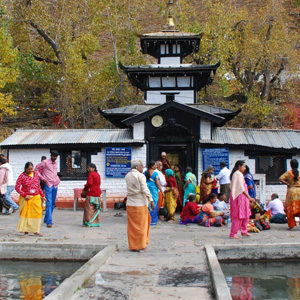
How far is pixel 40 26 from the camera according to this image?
35750mm

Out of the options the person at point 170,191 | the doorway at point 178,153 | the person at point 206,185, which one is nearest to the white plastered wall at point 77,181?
the doorway at point 178,153

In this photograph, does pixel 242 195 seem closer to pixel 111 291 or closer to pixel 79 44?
pixel 111 291

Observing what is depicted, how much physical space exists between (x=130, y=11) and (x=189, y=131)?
67.0 feet

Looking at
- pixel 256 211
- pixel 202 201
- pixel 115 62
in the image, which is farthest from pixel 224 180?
pixel 115 62

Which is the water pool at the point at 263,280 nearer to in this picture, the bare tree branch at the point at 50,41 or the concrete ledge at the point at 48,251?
the concrete ledge at the point at 48,251

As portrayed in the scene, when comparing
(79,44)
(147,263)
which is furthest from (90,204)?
(79,44)

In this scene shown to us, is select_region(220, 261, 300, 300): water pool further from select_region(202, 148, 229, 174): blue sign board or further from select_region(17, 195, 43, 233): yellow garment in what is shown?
select_region(202, 148, 229, 174): blue sign board

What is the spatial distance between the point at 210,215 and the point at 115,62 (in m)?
22.3

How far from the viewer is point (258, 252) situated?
33.3ft

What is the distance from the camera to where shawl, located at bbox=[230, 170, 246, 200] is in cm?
1164

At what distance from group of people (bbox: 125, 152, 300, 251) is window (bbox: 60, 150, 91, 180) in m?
4.20

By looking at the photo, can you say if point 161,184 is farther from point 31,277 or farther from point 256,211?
point 31,277

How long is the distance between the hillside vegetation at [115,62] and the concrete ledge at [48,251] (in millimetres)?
22293

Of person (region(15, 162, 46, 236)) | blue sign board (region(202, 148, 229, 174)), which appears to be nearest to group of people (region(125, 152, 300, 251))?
blue sign board (region(202, 148, 229, 174))
